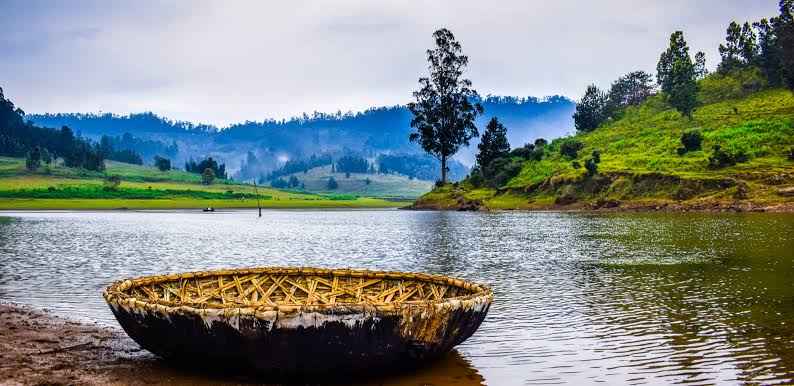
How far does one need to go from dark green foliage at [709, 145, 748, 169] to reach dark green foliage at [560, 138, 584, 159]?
29.6 metres

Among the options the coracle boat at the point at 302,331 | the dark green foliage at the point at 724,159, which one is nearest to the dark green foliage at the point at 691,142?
the dark green foliage at the point at 724,159

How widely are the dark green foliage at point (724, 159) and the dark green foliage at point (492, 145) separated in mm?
44663

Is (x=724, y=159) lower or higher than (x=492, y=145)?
lower

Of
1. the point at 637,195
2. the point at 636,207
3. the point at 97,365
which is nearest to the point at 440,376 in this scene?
the point at 97,365

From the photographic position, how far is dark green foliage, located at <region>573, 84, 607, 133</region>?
14625cm

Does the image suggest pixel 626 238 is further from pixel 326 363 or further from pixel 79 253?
pixel 326 363

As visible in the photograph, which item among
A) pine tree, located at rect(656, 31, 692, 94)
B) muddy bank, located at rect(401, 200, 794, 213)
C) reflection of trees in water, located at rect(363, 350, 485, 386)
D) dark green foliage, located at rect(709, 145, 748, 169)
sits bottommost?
reflection of trees in water, located at rect(363, 350, 485, 386)

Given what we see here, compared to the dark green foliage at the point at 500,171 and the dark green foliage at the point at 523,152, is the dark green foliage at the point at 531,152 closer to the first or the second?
the dark green foliage at the point at 523,152

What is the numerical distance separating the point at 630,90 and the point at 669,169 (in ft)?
288

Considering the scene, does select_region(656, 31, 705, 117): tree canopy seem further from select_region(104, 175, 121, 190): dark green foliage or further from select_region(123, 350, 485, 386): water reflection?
select_region(104, 175, 121, 190): dark green foliage

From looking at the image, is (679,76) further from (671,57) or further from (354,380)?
(354,380)

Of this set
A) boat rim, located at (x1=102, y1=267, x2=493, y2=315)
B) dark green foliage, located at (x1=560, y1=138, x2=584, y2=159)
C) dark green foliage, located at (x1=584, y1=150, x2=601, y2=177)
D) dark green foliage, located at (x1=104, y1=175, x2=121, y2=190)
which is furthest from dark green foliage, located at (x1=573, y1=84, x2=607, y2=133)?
boat rim, located at (x1=102, y1=267, x2=493, y2=315)

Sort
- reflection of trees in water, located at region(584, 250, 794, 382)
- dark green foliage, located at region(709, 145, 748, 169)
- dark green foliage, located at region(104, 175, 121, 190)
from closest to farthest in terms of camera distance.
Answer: reflection of trees in water, located at region(584, 250, 794, 382) < dark green foliage, located at region(709, 145, 748, 169) < dark green foliage, located at region(104, 175, 121, 190)

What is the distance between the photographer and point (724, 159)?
86.6 meters
